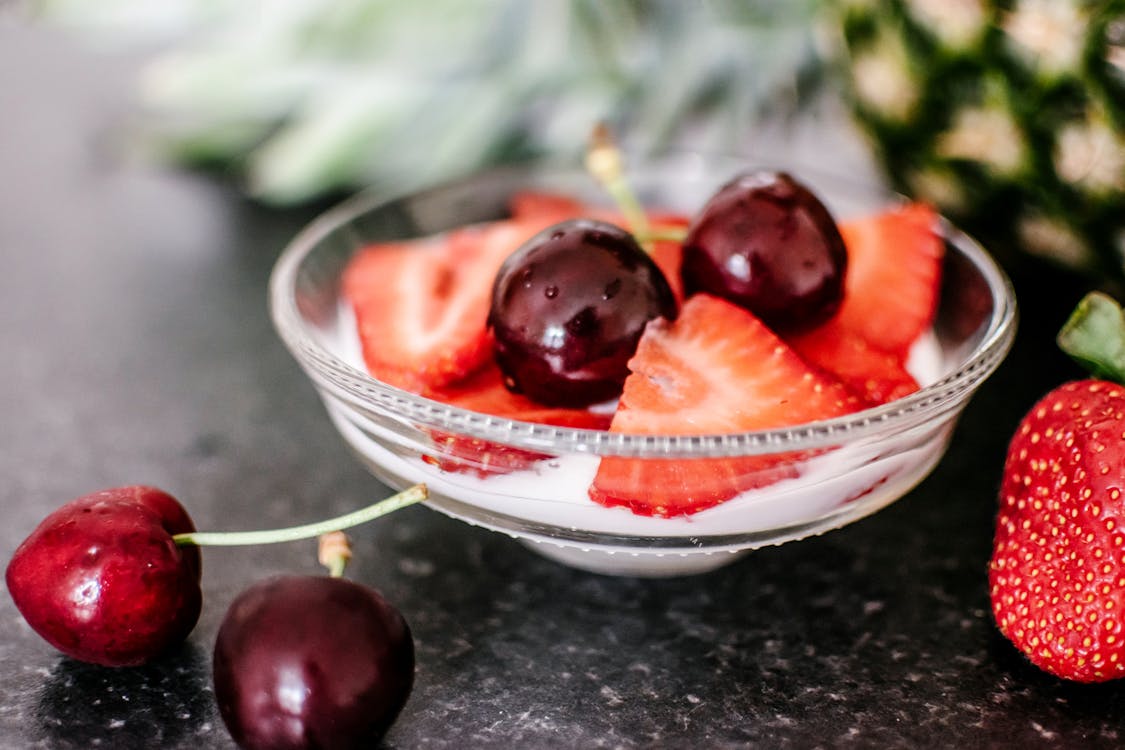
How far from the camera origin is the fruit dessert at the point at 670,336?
0.60 m

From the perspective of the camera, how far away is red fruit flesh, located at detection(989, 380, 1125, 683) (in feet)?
1.87

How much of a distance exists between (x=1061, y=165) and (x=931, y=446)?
33cm

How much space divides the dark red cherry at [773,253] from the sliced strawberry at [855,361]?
19 millimetres

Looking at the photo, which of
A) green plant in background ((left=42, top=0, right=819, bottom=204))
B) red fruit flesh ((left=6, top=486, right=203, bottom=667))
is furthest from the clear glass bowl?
green plant in background ((left=42, top=0, right=819, bottom=204))

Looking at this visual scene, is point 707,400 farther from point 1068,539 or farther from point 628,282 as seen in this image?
point 1068,539

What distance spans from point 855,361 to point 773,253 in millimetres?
88

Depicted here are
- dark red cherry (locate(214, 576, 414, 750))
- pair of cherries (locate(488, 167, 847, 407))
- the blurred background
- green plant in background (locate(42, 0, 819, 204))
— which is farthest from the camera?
green plant in background (locate(42, 0, 819, 204))

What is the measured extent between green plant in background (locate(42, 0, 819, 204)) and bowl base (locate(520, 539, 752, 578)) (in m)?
0.48

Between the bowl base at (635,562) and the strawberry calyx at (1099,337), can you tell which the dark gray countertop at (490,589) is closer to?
the bowl base at (635,562)

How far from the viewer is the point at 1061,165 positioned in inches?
33.1

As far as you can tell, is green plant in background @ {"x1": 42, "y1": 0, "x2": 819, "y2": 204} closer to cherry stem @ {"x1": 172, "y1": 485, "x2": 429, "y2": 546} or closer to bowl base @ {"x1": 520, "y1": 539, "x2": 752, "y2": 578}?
bowl base @ {"x1": 520, "y1": 539, "x2": 752, "y2": 578}

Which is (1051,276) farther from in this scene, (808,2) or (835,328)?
(835,328)

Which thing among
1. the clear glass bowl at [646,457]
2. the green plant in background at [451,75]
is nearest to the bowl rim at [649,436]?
the clear glass bowl at [646,457]

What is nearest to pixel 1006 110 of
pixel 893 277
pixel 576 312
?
pixel 893 277
